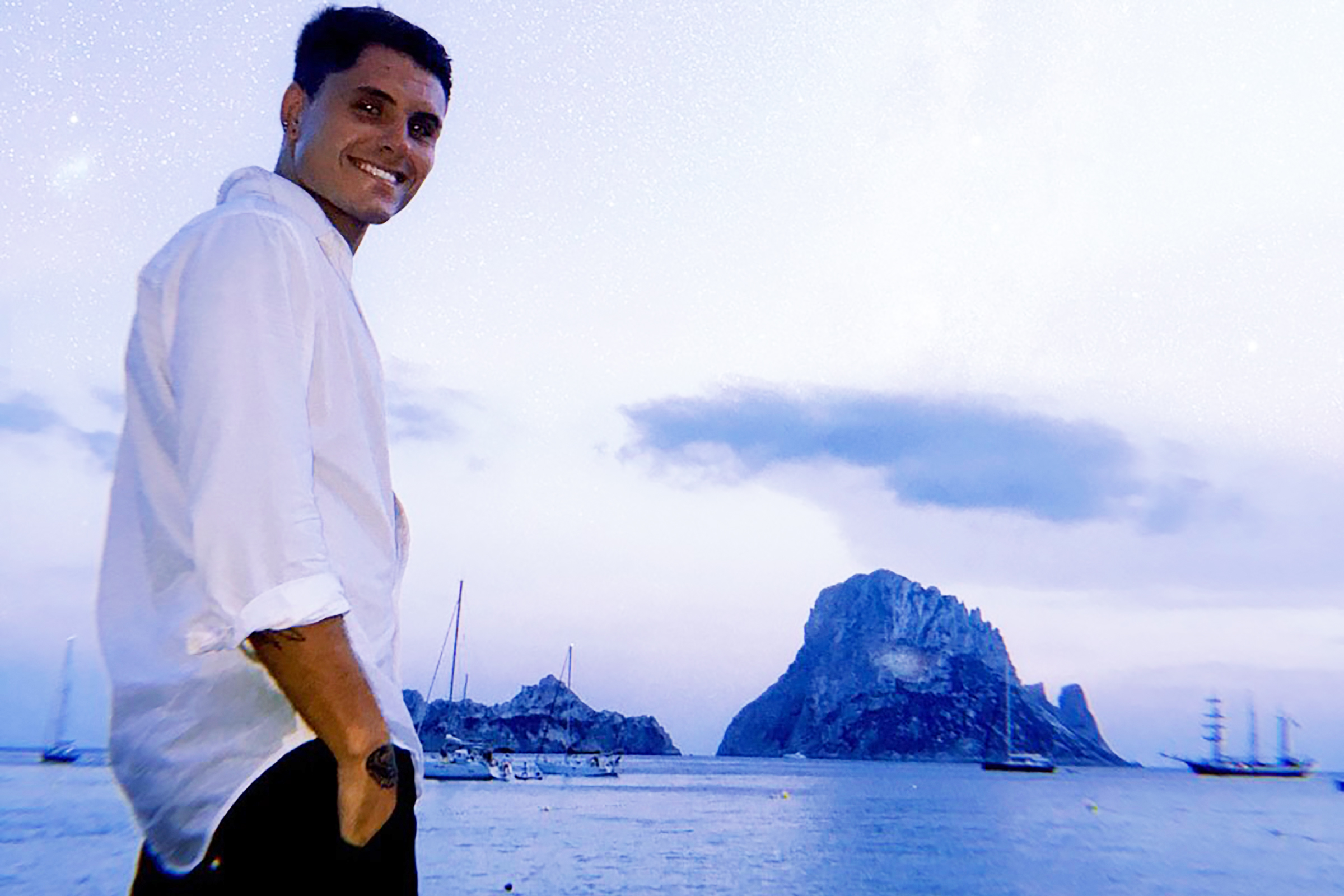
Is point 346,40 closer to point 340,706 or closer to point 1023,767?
point 340,706

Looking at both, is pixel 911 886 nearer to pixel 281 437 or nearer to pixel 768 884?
pixel 768 884

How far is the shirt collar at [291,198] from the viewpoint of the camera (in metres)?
1.44

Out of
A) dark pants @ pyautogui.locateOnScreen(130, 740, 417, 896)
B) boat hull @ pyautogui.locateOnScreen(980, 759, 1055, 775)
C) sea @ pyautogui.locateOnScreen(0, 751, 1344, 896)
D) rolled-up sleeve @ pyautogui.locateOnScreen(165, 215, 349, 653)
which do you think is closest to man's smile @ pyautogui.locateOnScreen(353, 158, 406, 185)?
rolled-up sleeve @ pyautogui.locateOnScreen(165, 215, 349, 653)

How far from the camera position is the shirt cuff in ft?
3.57

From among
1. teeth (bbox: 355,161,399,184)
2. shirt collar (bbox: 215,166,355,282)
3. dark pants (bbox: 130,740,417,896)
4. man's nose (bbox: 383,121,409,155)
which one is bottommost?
dark pants (bbox: 130,740,417,896)

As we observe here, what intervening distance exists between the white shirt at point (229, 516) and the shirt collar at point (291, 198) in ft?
0.13

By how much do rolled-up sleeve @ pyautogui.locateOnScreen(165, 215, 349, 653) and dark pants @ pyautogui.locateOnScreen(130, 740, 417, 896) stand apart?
19 centimetres

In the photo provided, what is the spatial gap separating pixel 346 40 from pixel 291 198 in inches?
12.7

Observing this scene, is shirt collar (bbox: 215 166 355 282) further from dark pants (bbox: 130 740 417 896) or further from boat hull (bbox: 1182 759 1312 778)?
boat hull (bbox: 1182 759 1312 778)

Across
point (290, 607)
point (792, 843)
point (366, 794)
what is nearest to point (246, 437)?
point (290, 607)

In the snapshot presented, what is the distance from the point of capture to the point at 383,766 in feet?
3.91

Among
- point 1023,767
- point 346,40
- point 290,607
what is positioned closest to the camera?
point 290,607

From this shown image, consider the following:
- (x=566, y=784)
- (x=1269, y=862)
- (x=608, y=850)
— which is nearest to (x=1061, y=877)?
(x=1269, y=862)

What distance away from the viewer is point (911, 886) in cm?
3525
